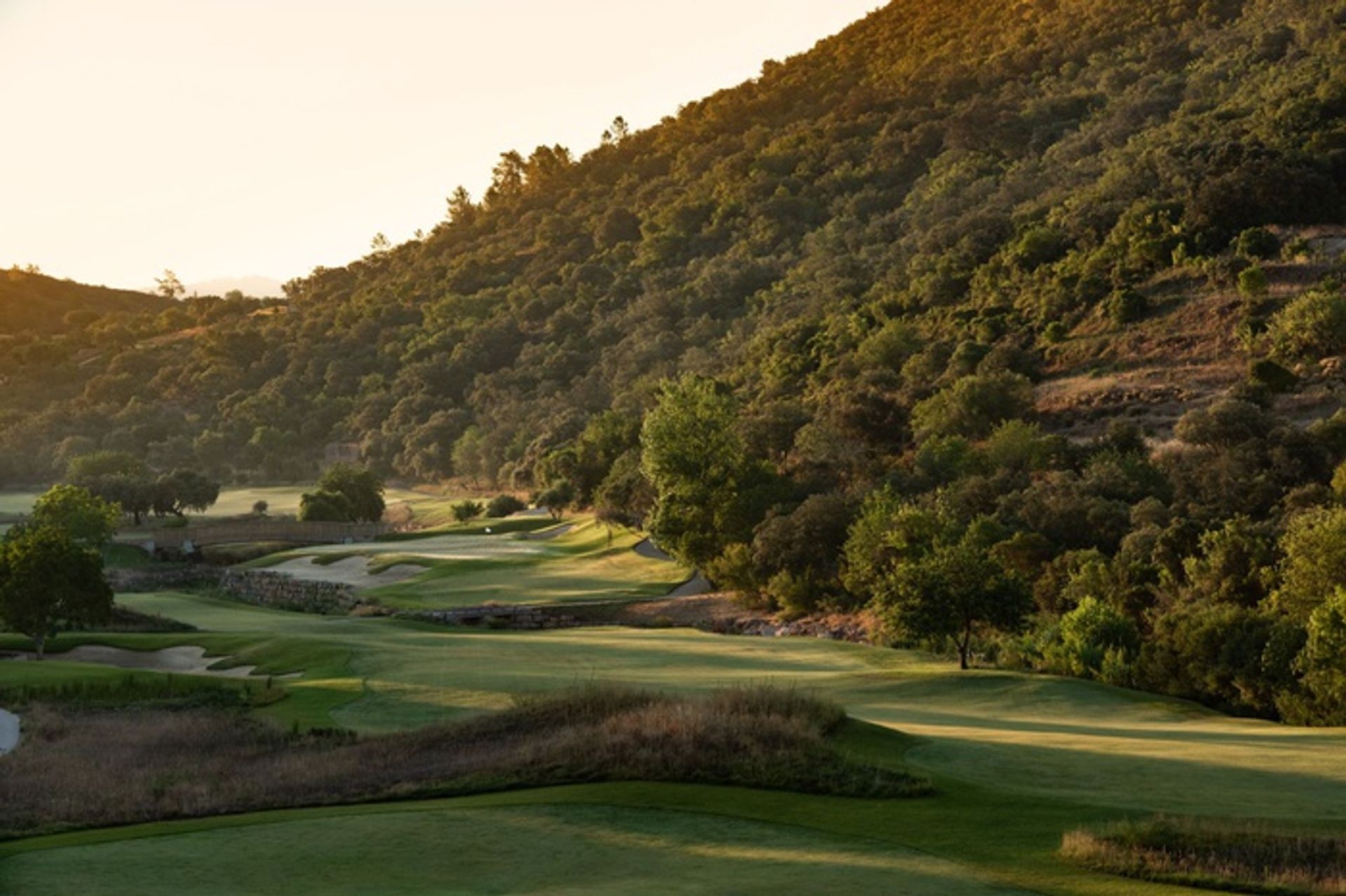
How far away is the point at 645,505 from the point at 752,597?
24302 mm

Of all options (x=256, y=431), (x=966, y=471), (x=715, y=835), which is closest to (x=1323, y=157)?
(x=966, y=471)

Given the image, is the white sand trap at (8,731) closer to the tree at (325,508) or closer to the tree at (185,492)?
the tree at (325,508)

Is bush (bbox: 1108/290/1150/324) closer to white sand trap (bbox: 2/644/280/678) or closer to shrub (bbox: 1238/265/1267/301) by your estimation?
shrub (bbox: 1238/265/1267/301)

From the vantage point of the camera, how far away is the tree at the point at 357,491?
11625cm

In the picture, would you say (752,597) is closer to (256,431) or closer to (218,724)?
(218,724)

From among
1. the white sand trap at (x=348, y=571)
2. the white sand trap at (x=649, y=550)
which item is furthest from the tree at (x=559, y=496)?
the white sand trap at (x=348, y=571)

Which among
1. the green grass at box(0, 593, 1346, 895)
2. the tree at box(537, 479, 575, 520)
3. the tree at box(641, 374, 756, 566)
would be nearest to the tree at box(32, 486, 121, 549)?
the tree at box(537, 479, 575, 520)

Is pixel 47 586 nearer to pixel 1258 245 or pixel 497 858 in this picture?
pixel 497 858

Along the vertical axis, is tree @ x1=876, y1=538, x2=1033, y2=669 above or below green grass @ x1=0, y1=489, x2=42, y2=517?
below

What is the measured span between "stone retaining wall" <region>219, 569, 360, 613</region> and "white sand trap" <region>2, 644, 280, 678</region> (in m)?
23.4

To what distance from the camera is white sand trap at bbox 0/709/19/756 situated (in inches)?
1236

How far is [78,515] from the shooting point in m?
90.5

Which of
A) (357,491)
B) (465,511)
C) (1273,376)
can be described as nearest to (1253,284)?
(1273,376)

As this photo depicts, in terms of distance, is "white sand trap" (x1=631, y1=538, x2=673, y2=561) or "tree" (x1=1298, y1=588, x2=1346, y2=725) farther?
"white sand trap" (x1=631, y1=538, x2=673, y2=561)
